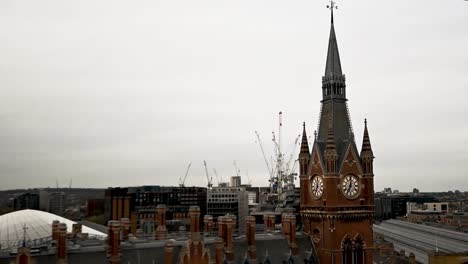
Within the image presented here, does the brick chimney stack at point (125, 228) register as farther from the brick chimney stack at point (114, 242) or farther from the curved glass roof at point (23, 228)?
the curved glass roof at point (23, 228)

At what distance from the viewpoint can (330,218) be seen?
57938 millimetres

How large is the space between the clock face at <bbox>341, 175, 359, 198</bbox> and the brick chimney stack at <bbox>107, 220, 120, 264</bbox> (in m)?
26.5

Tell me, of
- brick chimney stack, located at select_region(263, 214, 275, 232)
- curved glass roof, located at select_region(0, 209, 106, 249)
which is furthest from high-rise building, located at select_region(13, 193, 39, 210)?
brick chimney stack, located at select_region(263, 214, 275, 232)

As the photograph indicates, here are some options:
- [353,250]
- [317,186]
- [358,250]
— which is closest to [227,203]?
[317,186]

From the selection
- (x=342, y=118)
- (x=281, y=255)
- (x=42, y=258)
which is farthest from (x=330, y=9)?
(x=42, y=258)

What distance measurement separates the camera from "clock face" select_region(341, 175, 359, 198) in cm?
5916

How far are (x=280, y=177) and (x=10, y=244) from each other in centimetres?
14311

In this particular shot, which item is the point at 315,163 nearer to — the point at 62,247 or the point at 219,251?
the point at 219,251

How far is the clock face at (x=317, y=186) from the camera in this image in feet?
196

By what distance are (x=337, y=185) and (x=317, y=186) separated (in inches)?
118

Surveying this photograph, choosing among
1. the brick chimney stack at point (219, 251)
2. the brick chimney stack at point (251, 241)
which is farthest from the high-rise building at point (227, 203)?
the brick chimney stack at point (219, 251)

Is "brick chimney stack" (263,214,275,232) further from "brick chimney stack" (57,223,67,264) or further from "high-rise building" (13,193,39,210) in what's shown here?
"high-rise building" (13,193,39,210)

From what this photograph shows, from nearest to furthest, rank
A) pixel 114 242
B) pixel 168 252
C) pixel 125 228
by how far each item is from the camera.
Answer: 1. pixel 114 242
2. pixel 168 252
3. pixel 125 228

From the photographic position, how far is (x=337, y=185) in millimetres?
58438
